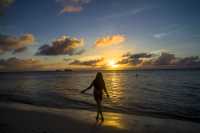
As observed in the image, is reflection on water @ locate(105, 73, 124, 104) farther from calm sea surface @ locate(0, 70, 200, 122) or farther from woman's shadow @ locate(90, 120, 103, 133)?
woman's shadow @ locate(90, 120, 103, 133)

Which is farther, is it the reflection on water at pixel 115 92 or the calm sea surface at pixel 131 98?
the reflection on water at pixel 115 92

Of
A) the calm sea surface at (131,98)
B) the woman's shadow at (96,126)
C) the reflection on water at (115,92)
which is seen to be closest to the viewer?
the woman's shadow at (96,126)

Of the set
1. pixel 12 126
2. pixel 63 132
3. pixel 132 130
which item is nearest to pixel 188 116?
pixel 132 130

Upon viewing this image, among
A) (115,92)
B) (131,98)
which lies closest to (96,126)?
(131,98)

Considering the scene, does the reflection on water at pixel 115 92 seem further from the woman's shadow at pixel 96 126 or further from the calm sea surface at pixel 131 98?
the woman's shadow at pixel 96 126

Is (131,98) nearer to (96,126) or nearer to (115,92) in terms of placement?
(115,92)

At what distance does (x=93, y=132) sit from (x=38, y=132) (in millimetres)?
2374

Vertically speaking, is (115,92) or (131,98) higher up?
(131,98)

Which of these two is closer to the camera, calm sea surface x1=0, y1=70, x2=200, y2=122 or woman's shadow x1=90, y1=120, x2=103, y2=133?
woman's shadow x1=90, y1=120, x2=103, y2=133

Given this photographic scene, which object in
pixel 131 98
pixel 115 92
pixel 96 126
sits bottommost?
pixel 115 92

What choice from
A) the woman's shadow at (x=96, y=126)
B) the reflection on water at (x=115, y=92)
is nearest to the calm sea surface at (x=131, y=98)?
the reflection on water at (x=115, y=92)

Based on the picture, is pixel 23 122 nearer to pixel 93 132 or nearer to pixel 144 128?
pixel 93 132

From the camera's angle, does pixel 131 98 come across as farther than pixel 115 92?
No

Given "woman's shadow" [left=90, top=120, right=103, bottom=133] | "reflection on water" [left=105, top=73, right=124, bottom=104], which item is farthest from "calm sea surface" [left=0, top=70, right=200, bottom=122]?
"woman's shadow" [left=90, top=120, right=103, bottom=133]
